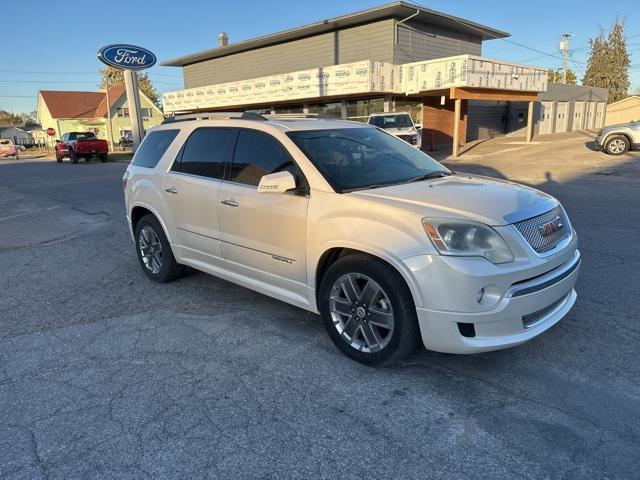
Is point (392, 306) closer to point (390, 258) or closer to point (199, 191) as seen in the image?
point (390, 258)

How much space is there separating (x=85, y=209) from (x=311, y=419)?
10347 mm

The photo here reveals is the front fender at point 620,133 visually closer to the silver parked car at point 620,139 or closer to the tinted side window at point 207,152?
the silver parked car at point 620,139

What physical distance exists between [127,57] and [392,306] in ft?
56.5

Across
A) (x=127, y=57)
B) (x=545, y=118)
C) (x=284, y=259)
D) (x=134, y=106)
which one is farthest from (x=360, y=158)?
(x=545, y=118)

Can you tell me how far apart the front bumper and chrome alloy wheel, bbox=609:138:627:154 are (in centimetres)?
1845

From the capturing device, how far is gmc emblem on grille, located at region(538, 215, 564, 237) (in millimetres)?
3385

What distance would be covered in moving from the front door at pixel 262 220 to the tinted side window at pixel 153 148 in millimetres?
1290

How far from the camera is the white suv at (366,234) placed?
308cm

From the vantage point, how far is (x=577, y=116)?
38719mm

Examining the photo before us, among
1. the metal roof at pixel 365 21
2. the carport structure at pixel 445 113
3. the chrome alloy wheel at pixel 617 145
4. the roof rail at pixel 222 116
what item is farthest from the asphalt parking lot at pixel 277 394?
the metal roof at pixel 365 21

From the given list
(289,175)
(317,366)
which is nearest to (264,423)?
(317,366)

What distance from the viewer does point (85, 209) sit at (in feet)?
38.0

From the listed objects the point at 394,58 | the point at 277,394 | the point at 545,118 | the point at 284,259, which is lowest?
the point at 277,394

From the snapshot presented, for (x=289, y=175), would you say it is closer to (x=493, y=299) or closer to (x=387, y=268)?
(x=387, y=268)
